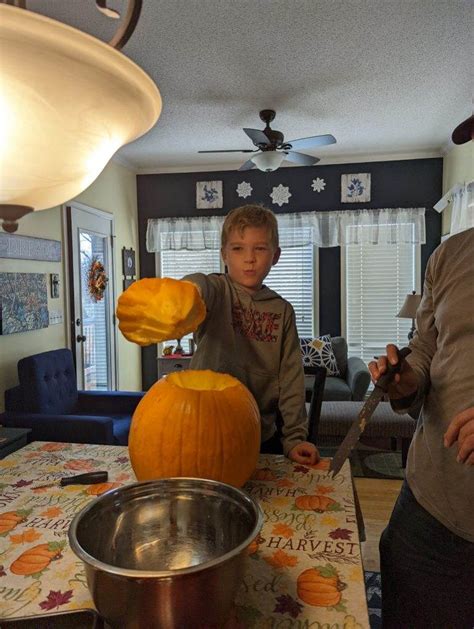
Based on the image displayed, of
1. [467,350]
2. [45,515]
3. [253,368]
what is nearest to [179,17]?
[253,368]

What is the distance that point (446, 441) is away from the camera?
81 cm

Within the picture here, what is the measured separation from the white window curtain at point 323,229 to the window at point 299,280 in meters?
0.13

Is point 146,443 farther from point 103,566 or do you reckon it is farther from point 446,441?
point 446,441

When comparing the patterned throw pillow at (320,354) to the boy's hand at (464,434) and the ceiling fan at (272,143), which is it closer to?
the ceiling fan at (272,143)

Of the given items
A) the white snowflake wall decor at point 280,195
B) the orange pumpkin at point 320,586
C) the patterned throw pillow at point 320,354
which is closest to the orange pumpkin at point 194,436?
the orange pumpkin at point 320,586

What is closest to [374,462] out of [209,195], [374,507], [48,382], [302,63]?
[374,507]

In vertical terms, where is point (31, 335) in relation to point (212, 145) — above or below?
below

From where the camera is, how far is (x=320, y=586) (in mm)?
641

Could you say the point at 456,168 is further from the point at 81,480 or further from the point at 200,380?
the point at 81,480

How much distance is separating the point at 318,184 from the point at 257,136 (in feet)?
6.01

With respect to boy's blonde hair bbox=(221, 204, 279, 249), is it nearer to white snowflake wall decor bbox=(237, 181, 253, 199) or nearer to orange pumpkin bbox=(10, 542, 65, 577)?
orange pumpkin bbox=(10, 542, 65, 577)

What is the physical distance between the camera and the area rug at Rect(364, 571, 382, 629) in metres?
1.56

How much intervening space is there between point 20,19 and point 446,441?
33.2 inches

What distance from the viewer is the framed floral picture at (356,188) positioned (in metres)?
4.72
